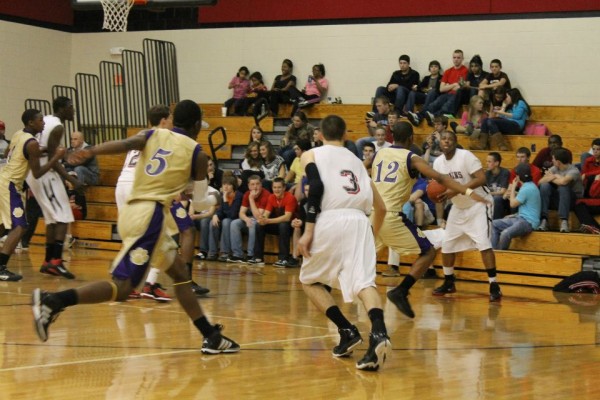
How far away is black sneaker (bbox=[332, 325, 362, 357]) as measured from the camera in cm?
686

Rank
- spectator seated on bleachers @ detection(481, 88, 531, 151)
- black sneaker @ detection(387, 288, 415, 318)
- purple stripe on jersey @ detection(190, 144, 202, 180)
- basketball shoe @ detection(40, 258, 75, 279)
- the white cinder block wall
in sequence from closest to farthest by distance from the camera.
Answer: purple stripe on jersey @ detection(190, 144, 202, 180)
black sneaker @ detection(387, 288, 415, 318)
basketball shoe @ detection(40, 258, 75, 279)
spectator seated on bleachers @ detection(481, 88, 531, 151)
the white cinder block wall

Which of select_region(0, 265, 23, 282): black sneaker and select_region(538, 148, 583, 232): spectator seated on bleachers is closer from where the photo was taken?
select_region(0, 265, 23, 282): black sneaker

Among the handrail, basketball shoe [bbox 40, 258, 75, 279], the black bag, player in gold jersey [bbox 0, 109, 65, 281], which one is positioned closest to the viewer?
player in gold jersey [bbox 0, 109, 65, 281]

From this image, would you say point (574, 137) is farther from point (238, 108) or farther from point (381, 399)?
point (381, 399)

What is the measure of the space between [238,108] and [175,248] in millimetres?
12943

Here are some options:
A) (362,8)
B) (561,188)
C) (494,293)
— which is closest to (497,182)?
(561,188)

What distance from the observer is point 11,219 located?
11039 millimetres

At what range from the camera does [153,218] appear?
643cm

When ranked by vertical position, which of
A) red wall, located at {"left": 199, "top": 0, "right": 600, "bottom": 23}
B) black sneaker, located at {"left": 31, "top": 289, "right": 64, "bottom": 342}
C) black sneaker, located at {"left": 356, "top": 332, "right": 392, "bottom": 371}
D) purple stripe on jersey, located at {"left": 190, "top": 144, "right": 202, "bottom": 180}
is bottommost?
black sneaker, located at {"left": 356, "top": 332, "right": 392, "bottom": 371}

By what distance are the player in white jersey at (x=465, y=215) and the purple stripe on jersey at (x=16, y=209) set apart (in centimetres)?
458

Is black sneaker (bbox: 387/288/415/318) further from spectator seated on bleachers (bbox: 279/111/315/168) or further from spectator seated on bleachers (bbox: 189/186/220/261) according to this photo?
spectator seated on bleachers (bbox: 279/111/315/168)

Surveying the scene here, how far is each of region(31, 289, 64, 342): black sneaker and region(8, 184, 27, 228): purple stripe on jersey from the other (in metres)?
5.15

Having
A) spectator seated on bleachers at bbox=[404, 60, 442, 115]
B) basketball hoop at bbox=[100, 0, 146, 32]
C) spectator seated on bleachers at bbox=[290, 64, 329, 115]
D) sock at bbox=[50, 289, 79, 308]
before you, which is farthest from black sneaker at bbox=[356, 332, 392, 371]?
spectator seated on bleachers at bbox=[290, 64, 329, 115]

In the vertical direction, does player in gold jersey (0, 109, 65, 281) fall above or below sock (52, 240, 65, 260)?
above
